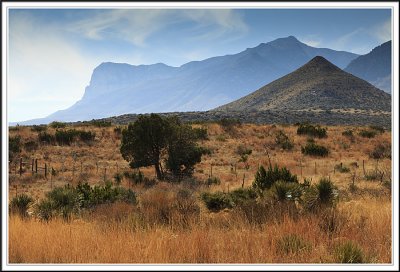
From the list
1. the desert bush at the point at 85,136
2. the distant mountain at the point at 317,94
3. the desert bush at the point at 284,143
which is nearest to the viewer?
the desert bush at the point at 284,143

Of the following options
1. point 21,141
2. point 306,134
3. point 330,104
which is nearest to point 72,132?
point 21,141

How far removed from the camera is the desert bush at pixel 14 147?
82.8 feet

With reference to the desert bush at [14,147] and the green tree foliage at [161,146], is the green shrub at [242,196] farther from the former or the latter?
the desert bush at [14,147]

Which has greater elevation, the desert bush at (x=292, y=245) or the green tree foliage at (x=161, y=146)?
the green tree foliage at (x=161, y=146)

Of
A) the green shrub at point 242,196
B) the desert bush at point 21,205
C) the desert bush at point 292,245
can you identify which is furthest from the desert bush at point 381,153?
the desert bush at point 21,205

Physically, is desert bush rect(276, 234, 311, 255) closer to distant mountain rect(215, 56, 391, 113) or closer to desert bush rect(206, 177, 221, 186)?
desert bush rect(206, 177, 221, 186)

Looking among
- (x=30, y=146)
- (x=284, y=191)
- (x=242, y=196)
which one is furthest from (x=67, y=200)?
(x=30, y=146)

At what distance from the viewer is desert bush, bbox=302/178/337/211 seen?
7845 millimetres

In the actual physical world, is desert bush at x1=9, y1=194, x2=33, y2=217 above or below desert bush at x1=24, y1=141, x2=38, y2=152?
below

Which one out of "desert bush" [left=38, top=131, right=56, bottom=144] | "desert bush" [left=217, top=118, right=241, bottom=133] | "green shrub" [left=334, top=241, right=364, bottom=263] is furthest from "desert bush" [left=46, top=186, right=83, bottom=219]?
"desert bush" [left=217, top=118, right=241, bottom=133]

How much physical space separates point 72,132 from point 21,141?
4236 mm

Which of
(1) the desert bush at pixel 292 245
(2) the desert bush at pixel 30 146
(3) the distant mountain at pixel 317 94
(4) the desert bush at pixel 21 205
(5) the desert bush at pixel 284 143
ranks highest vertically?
(3) the distant mountain at pixel 317 94

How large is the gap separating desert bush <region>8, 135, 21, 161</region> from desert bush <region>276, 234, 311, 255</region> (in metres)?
23.6

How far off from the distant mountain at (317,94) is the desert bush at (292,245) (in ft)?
318
